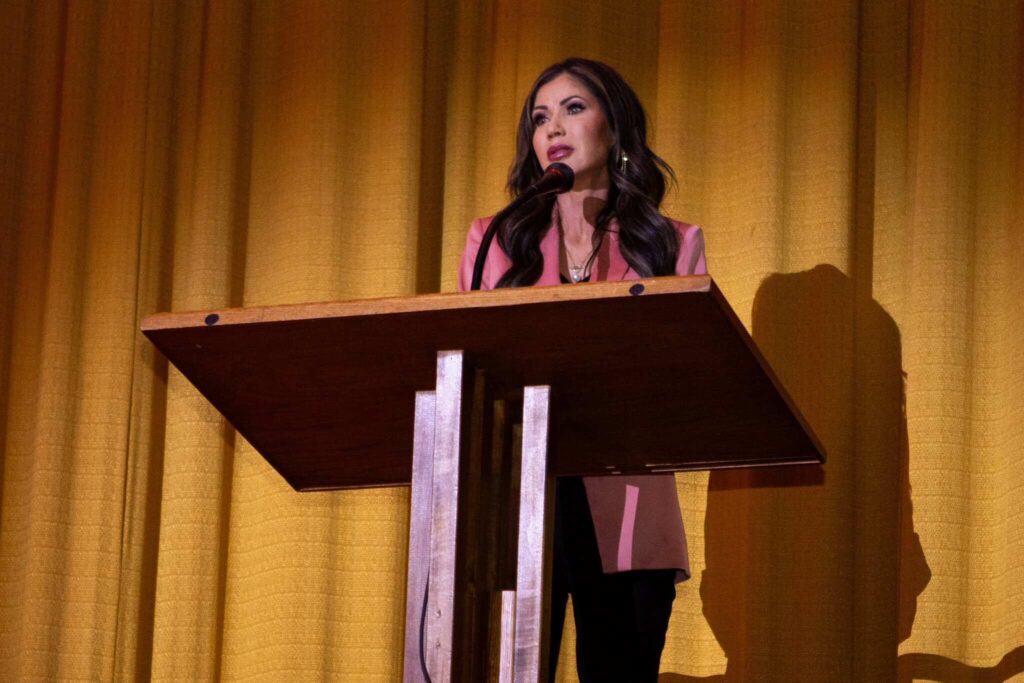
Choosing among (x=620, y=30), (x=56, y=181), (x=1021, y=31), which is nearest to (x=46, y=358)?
(x=56, y=181)

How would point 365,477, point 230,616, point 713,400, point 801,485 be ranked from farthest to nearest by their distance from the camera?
1. point 230,616
2. point 801,485
3. point 365,477
4. point 713,400

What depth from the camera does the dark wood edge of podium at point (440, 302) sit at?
1459 millimetres

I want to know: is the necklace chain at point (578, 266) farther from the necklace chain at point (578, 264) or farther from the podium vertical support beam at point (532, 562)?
the podium vertical support beam at point (532, 562)

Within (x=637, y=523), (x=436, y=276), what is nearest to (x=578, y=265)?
(x=637, y=523)

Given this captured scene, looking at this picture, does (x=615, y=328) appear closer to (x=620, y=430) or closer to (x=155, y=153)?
(x=620, y=430)

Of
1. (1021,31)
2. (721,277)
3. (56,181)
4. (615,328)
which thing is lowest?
(615,328)

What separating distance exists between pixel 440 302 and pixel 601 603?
777 millimetres

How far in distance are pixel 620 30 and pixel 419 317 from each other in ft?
6.35

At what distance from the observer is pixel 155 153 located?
11.5 ft

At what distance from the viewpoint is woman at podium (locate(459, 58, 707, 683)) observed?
214 centimetres

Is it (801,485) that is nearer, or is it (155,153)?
(801,485)

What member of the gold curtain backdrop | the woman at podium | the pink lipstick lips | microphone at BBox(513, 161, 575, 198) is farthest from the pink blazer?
the gold curtain backdrop

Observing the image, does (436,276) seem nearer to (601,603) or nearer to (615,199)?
(615,199)

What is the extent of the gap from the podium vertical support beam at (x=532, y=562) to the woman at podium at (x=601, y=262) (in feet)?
1.63
